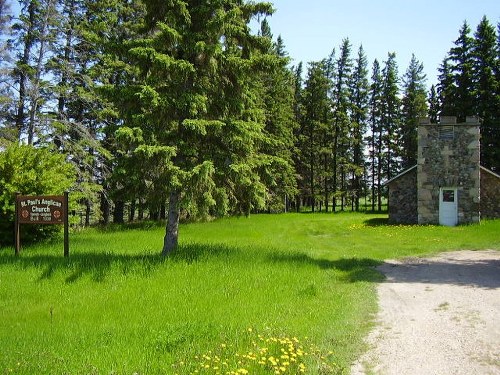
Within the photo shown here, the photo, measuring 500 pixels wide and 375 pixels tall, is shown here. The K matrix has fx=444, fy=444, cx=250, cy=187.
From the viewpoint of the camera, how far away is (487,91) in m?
39.7

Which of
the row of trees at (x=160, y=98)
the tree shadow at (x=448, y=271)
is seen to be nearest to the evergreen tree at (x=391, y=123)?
the row of trees at (x=160, y=98)

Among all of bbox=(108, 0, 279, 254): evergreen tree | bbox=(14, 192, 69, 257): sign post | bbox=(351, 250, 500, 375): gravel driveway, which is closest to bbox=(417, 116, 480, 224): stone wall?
bbox=(351, 250, 500, 375): gravel driveway

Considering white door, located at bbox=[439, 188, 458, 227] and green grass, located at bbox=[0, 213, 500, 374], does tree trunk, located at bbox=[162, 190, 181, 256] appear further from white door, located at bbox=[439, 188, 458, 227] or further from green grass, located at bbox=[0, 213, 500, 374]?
white door, located at bbox=[439, 188, 458, 227]

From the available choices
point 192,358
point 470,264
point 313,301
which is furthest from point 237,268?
point 470,264

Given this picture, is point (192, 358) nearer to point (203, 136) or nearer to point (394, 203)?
point (203, 136)

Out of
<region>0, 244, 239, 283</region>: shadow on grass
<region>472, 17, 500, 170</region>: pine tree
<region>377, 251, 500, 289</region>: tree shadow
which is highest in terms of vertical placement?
<region>472, 17, 500, 170</region>: pine tree

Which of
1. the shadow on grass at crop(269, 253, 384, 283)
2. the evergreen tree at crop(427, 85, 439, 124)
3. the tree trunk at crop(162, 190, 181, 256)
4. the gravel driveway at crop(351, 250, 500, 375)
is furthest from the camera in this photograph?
the evergreen tree at crop(427, 85, 439, 124)

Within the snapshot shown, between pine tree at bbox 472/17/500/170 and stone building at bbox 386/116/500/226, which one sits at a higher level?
pine tree at bbox 472/17/500/170

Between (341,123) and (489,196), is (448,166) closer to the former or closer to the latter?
(489,196)

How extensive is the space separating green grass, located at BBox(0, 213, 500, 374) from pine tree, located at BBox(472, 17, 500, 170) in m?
27.8

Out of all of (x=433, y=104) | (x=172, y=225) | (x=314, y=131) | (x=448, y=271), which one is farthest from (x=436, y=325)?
(x=433, y=104)

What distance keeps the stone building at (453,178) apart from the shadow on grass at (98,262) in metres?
17.7

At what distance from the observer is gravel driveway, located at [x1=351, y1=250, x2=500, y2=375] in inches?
221

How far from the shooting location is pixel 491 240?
19844 millimetres
